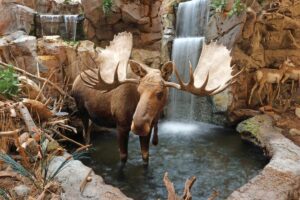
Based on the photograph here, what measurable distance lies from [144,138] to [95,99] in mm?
1326

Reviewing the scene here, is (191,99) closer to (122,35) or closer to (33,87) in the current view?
(122,35)

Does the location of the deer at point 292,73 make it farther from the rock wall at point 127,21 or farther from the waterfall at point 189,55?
the rock wall at point 127,21

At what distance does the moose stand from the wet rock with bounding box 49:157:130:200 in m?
0.85

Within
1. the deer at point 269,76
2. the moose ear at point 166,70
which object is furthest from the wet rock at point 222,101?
the moose ear at point 166,70

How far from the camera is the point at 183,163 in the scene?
608 cm

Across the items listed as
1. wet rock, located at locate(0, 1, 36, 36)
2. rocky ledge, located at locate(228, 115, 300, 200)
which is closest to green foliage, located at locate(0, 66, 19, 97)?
rocky ledge, located at locate(228, 115, 300, 200)

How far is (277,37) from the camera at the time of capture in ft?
31.6

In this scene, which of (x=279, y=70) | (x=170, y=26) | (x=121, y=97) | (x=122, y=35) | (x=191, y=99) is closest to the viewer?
(x=121, y=97)

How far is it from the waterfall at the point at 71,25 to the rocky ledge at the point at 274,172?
627cm

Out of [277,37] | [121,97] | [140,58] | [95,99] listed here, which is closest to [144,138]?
[121,97]

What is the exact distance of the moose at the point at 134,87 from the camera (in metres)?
4.31

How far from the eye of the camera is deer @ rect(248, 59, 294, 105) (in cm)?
914

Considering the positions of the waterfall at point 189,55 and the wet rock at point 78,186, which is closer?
the wet rock at point 78,186

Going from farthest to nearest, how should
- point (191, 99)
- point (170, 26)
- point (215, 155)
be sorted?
point (170, 26), point (191, 99), point (215, 155)
